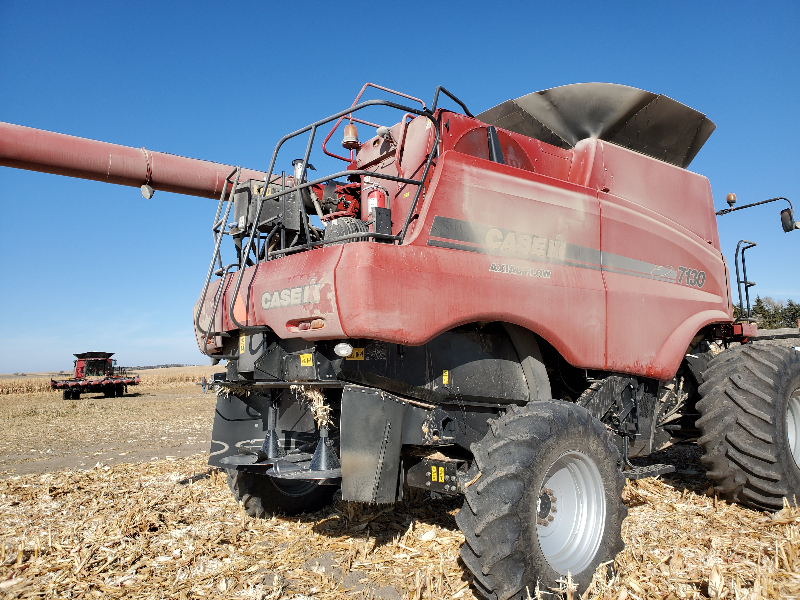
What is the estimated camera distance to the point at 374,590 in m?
3.48

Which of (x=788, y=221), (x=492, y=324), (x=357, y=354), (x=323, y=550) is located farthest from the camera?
(x=788, y=221)

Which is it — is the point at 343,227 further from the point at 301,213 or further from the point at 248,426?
the point at 248,426

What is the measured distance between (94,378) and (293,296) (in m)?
27.3

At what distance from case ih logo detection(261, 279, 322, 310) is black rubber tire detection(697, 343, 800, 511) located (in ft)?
11.8

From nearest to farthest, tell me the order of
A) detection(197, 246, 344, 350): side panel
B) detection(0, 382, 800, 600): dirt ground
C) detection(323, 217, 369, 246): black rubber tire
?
detection(197, 246, 344, 350): side panel, detection(0, 382, 800, 600): dirt ground, detection(323, 217, 369, 246): black rubber tire

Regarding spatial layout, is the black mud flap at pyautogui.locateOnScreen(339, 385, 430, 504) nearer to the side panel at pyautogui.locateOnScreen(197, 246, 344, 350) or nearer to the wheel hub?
the side panel at pyautogui.locateOnScreen(197, 246, 344, 350)

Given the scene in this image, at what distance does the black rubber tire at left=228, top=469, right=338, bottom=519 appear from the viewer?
4.92 metres

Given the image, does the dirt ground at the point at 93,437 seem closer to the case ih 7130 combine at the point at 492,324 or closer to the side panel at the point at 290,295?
the case ih 7130 combine at the point at 492,324

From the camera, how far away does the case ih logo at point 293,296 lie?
11.0 feet

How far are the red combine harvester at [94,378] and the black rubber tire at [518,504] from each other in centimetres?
2725

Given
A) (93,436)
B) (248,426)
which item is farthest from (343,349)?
(93,436)

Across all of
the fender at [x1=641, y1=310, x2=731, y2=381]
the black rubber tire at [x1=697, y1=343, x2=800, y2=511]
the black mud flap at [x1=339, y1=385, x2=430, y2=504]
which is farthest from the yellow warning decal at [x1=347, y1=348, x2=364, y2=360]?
the black rubber tire at [x1=697, y1=343, x2=800, y2=511]

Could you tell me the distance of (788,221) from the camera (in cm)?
595

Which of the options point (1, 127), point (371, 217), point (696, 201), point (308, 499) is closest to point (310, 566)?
point (308, 499)
